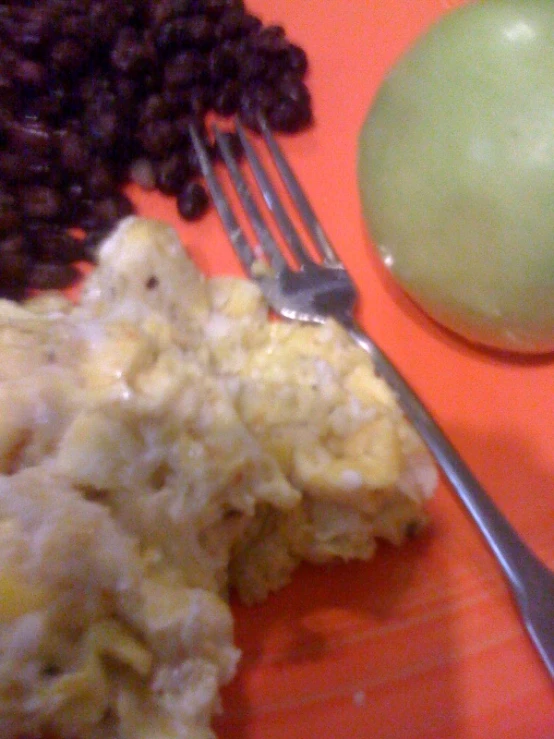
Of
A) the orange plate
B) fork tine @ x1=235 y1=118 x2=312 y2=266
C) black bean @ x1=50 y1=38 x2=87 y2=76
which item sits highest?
black bean @ x1=50 y1=38 x2=87 y2=76

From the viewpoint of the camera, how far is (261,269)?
0.85 m

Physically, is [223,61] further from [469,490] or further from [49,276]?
[469,490]

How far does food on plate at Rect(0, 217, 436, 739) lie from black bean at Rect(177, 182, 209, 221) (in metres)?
0.13

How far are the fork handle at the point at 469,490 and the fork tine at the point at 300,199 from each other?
0.51ft

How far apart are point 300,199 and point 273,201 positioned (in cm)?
4

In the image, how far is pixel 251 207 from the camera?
904 mm

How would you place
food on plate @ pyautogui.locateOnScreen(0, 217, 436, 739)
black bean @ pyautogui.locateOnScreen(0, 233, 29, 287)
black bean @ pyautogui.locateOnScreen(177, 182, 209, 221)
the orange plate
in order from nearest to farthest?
1. food on plate @ pyautogui.locateOnScreen(0, 217, 436, 739)
2. the orange plate
3. black bean @ pyautogui.locateOnScreen(0, 233, 29, 287)
4. black bean @ pyautogui.locateOnScreen(177, 182, 209, 221)

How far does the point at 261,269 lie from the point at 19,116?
39 centimetres

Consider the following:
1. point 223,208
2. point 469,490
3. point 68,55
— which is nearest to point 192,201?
point 223,208

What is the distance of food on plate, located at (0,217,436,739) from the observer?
0.44m

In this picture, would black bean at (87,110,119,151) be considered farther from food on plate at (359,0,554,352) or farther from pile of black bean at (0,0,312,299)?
food on plate at (359,0,554,352)

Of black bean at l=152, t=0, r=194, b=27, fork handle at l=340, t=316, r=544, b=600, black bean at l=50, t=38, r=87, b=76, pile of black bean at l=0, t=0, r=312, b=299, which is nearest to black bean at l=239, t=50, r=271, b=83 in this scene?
pile of black bean at l=0, t=0, r=312, b=299

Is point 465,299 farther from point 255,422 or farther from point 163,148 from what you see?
point 163,148

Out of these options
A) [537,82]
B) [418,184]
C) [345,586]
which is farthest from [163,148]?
[345,586]
